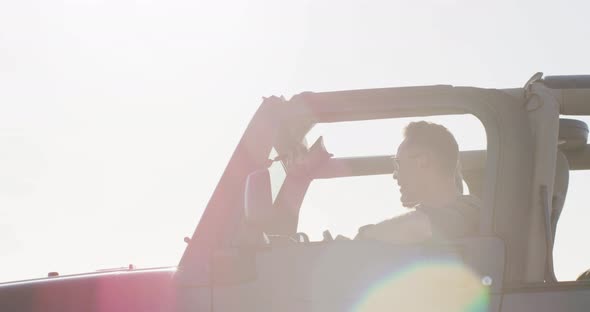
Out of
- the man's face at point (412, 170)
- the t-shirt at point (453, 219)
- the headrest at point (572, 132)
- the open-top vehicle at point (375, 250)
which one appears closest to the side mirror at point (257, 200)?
the open-top vehicle at point (375, 250)

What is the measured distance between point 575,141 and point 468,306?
126 cm

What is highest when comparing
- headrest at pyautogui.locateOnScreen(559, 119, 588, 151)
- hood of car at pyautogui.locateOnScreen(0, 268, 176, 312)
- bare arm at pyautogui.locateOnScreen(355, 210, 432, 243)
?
headrest at pyautogui.locateOnScreen(559, 119, 588, 151)

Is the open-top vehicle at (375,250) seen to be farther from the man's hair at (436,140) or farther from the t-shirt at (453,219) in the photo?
the man's hair at (436,140)

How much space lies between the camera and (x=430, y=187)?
3.70 metres

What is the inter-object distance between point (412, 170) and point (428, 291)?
0.81 m

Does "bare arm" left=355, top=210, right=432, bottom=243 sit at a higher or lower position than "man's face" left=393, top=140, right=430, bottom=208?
lower

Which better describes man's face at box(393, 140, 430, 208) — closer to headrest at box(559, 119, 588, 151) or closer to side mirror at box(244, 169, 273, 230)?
headrest at box(559, 119, 588, 151)

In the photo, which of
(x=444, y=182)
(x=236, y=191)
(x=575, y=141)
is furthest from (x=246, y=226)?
(x=575, y=141)

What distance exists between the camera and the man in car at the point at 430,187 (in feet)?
11.1

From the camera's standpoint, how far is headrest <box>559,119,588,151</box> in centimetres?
373

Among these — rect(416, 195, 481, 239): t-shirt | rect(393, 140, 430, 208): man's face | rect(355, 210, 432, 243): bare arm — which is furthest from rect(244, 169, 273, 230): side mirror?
rect(393, 140, 430, 208): man's face

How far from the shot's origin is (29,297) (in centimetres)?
360

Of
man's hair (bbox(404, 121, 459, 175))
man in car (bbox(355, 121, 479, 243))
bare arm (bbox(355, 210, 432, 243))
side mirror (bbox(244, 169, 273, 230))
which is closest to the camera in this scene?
side mirror (bbox(244, 169, 273, 230))

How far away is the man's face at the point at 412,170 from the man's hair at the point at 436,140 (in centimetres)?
4
